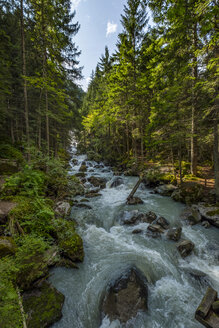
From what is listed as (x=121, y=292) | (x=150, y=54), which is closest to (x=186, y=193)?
(x=121, y=292)

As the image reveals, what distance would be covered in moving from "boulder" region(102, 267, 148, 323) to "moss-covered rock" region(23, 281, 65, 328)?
4.02ft

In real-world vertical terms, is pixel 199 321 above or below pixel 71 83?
below

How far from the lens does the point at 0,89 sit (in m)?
10.6

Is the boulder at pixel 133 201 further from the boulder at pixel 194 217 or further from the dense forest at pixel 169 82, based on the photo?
the dense forest at pixel 169 82

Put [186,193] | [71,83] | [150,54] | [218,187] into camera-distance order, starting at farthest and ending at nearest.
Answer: [71,83] < [150,54] < [186,193] < [218,187]

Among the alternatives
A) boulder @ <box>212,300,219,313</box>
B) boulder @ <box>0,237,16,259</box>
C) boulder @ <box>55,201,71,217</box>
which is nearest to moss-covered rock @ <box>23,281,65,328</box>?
boulder @ <box>0,237,16,259</box>

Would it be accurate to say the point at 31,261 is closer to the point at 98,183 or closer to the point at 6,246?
the point at 6,246

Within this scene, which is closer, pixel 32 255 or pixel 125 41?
pixel 32 255

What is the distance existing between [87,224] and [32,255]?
376 centimetres

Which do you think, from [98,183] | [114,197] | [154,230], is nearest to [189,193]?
[154,230]

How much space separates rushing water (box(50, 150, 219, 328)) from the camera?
11.7 feet

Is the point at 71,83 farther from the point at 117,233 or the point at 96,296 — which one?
the point at 96,296

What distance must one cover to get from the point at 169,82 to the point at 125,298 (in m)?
13.7

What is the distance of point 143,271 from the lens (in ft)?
15.3
